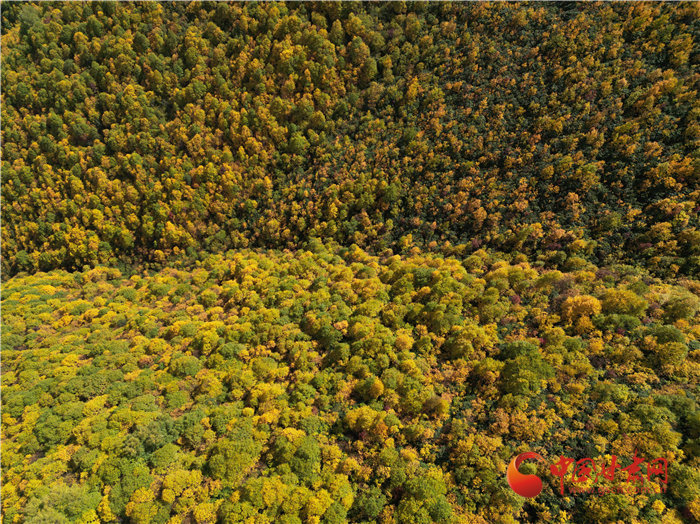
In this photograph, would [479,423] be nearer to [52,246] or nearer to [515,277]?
[515,277]

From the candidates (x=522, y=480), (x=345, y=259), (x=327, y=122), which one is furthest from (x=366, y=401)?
(x=327, y=122)

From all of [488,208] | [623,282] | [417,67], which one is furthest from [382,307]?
[417,67]

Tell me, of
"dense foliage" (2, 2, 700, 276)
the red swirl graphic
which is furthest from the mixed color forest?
the red swirl graphic

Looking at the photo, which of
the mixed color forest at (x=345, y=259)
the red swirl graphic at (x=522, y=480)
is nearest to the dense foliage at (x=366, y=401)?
the mixed color forest at (x=345, y=259)

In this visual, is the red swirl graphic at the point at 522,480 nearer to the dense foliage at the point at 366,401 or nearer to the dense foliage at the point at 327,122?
the dense foliage at the point at 366,401

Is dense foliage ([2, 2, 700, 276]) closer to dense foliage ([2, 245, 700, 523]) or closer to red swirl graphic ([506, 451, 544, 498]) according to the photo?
dense foliage ([2, 245, 700, 523])

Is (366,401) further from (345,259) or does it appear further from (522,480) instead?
(345,259)
